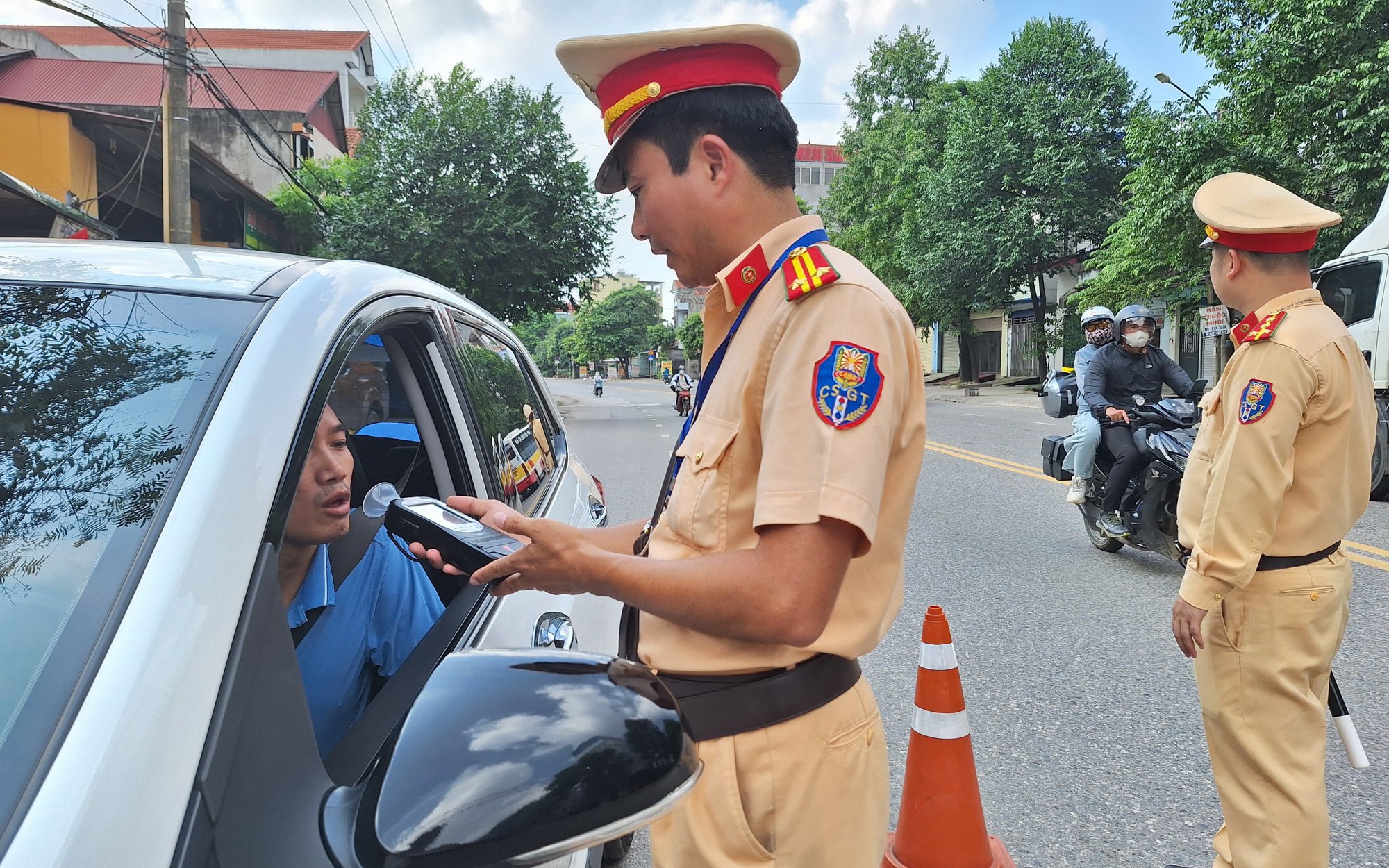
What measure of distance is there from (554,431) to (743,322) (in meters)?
2.06

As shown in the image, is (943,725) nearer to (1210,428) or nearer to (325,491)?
(1210,428)

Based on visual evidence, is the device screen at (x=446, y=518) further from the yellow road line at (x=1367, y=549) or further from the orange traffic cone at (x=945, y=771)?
the yellow road line at (x=1367, y=549)

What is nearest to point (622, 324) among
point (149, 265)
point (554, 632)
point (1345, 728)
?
point (1345, 728)

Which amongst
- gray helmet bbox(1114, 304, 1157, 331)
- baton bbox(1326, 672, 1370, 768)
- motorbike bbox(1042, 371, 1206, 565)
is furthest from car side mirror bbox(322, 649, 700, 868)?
gray helmet bbox(1114, 304, 1157, 331)

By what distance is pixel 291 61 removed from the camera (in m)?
44.4

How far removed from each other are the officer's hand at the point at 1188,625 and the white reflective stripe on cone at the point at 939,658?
503 mm

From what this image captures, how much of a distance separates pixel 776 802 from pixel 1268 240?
1742 millimetres

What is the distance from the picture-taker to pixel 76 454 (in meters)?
1.14

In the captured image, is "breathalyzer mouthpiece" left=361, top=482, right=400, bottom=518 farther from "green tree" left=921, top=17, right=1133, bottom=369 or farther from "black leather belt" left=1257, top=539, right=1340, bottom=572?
"green tree" left=921, top=17, right=1133, bottom=369

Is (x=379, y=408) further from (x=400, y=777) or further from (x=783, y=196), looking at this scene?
(x=400, y=777)

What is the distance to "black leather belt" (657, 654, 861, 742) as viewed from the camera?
1.27 m

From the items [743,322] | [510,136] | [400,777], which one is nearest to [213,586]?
[400,777]

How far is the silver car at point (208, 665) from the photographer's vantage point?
0.86 metres

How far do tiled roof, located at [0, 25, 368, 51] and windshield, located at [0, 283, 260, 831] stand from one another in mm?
48254
